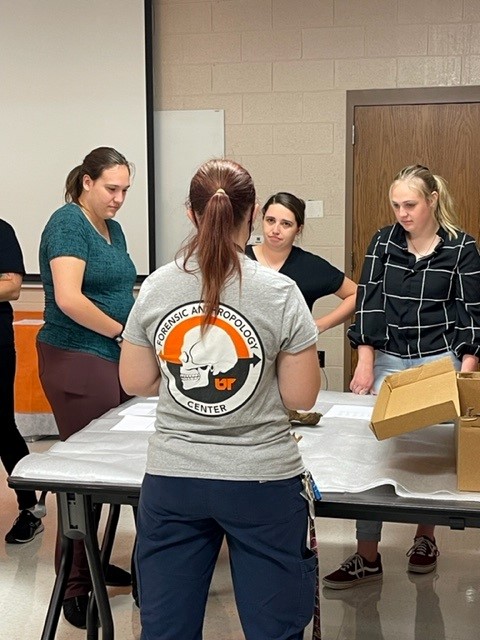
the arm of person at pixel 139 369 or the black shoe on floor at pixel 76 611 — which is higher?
the arm of person at pixel 139 369

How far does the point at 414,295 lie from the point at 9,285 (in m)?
1.47

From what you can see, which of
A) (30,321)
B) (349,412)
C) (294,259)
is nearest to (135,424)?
(349,412)

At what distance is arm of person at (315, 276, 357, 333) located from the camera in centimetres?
321

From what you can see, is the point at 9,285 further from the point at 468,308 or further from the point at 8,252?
the point at 468,308

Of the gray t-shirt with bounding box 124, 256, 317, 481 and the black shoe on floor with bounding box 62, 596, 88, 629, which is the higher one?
the gray t-shirt with bounding box 124, 256, 317, 481

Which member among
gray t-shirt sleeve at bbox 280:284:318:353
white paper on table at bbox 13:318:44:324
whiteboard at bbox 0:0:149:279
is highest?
whiteboard at bbox 0:0:149:279

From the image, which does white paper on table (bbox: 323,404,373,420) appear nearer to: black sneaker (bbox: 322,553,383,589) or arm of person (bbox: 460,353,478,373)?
arm of person (bbox: 460,353,478,373)

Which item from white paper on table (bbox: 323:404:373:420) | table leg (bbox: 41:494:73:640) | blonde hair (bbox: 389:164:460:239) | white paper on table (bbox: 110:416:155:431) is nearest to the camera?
table leg (bbox: 41:494:73:640)

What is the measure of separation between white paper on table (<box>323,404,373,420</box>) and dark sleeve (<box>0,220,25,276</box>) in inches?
52.9

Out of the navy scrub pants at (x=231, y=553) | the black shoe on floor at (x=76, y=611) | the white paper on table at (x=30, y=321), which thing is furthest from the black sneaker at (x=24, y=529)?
the navy scrub pants at (x=231, y=553)

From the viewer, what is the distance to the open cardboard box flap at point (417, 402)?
1845mm

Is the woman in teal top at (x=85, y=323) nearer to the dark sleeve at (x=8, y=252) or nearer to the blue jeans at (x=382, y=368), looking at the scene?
the dark sleeve at (x=8, y=252)

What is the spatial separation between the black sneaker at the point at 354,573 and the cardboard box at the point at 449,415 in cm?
107

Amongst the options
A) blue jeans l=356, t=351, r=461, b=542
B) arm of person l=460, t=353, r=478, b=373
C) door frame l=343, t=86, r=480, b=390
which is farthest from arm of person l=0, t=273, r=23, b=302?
door frame l=343, t=86, r=480, b=390
